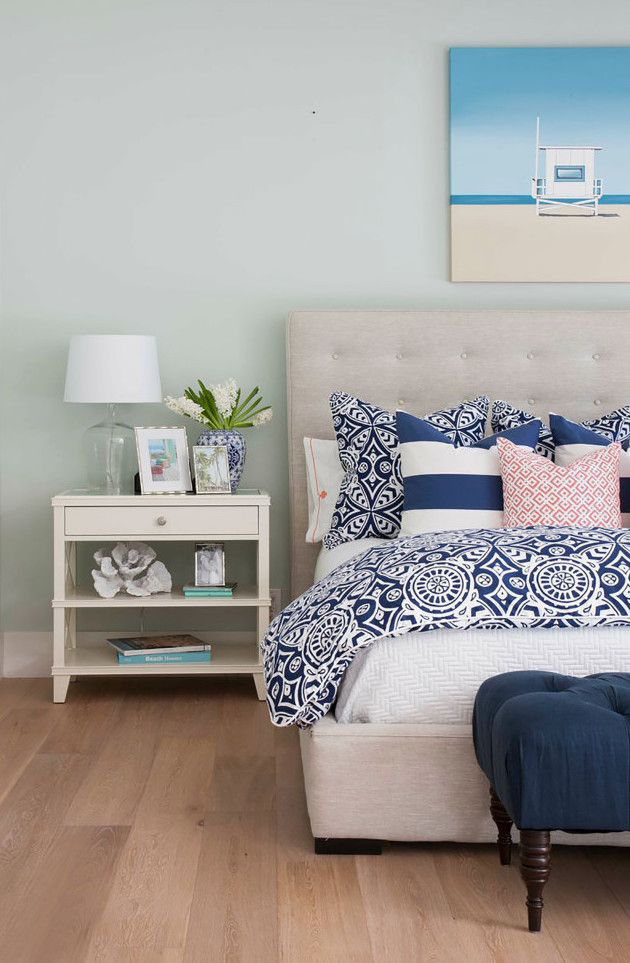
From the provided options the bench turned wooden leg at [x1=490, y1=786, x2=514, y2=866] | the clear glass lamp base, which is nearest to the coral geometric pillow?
the bench turned wooden leg at [x1=490, y1=786, x2=514, y2=866]

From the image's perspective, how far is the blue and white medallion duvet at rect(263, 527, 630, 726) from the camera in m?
2.15

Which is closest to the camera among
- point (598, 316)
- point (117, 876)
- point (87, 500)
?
point (117, 876)

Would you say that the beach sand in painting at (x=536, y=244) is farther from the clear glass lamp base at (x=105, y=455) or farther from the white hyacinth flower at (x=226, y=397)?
the clear glass lamp base at (x=105, y=455)

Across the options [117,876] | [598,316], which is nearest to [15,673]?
[117,876]

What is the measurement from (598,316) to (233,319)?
53.6 inches

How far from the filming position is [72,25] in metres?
3.80

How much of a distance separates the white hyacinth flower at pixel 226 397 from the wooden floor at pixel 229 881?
1.25 meters

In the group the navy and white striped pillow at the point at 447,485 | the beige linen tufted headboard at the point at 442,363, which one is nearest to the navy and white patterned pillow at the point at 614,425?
the beige linen tufted headboard at the point at 442,363

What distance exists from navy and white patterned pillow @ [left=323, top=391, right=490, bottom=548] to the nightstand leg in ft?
3.31

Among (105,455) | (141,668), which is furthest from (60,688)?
(105,455)

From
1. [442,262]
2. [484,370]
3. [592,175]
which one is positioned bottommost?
[484,370]

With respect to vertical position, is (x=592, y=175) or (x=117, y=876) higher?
(x=592, y=175)

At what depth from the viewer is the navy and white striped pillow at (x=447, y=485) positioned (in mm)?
3031

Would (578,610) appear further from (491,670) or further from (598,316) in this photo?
(598,316)
